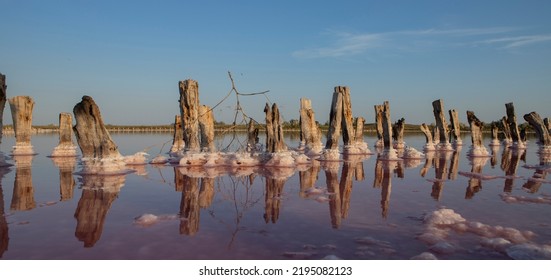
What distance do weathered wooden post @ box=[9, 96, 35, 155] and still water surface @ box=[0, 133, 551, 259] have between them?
7.78 meters

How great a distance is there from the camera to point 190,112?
640 inches

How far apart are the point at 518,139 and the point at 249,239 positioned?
96.2ft

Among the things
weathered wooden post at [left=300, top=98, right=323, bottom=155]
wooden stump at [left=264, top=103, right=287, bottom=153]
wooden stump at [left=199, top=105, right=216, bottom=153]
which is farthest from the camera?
weathered wooden post at [left=300, top=98, right=323, bottom=155]

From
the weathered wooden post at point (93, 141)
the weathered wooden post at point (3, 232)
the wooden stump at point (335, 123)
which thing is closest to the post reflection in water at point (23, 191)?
the weathered wooden post at point (3, 232)

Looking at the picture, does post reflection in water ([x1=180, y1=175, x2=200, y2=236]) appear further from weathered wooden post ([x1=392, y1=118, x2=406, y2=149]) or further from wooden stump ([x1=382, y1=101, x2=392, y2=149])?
weathered wooden post ([x1=392, y1=118, x2=406, y2=149])

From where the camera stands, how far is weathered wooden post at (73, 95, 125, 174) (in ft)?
38.1

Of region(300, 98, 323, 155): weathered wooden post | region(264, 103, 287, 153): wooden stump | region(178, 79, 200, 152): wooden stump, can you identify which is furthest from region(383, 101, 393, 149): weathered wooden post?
region(178, 79, 200, 152): wooden stump

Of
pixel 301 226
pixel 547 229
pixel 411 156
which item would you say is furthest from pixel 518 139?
pixel 301 226

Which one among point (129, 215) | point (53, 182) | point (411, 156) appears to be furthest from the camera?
point (411, 156)

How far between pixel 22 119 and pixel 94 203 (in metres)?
13.9

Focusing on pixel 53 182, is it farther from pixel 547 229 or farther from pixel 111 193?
pixel 547 229

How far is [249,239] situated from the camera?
4.99 m

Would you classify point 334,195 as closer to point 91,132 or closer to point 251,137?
point 91,132

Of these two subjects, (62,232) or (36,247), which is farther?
(62,232)
